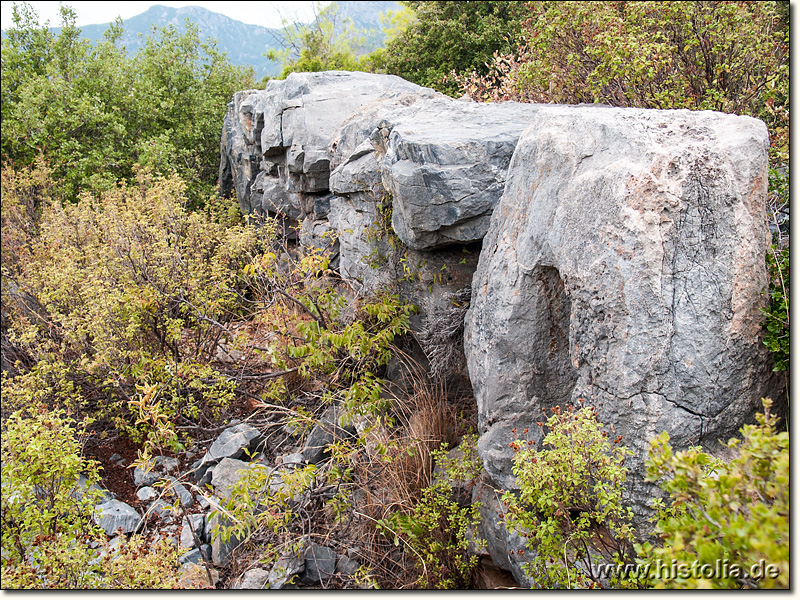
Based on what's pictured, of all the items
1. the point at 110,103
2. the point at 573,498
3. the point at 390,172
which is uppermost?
the point at 110,103

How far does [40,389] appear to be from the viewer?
4.79 m

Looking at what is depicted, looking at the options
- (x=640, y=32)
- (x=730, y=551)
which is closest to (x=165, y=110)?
(x=640, y=32)

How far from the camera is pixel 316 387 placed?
498cm

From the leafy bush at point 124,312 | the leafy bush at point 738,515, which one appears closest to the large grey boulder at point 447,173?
the leafy bush at point 124,312

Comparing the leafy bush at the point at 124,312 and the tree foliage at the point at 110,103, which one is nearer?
the leafy bush at the point at 124,312

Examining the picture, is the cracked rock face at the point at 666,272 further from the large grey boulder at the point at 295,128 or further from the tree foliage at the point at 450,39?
the tree foliage at the point at 450,39

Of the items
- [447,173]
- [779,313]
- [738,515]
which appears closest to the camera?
[738,515]

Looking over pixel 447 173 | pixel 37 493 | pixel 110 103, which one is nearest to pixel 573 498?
pixel 447 173

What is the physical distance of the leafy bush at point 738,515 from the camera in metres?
1.35

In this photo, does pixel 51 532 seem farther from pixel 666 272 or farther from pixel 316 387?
pixel 666 272

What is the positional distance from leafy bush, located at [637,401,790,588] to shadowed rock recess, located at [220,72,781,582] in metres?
0.83

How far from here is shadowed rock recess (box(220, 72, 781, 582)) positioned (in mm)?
2521

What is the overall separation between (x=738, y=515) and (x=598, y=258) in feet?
A: 4.41

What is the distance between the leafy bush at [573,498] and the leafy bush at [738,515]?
584mm
